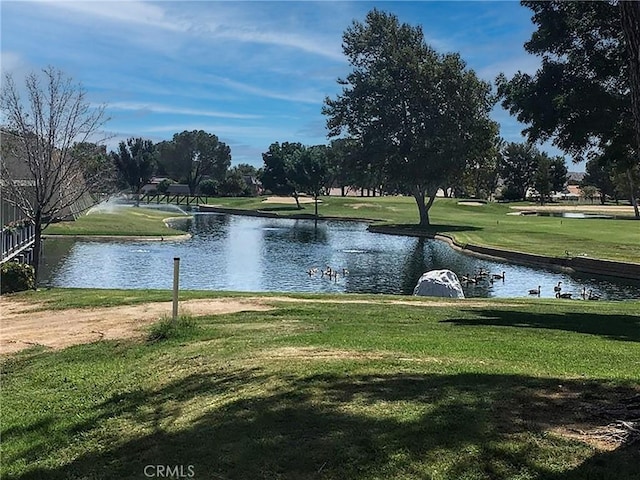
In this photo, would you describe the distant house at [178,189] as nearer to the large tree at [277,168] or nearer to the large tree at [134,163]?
the large tree at [134,163]

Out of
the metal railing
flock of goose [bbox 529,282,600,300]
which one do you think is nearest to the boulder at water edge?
flock of goose [bbox 529,282,600,300]

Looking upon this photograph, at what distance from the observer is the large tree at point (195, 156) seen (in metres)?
134

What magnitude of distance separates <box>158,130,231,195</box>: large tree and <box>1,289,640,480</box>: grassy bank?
4994 inches

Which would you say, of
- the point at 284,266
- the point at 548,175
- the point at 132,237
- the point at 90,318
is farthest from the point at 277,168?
the point at 90,318

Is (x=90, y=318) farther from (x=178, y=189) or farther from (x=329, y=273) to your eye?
(x=178, y=189)

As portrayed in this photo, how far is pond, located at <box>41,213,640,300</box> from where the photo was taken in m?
24.0

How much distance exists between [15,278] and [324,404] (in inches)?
538

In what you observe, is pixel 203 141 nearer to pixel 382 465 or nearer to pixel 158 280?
pixel 158 280

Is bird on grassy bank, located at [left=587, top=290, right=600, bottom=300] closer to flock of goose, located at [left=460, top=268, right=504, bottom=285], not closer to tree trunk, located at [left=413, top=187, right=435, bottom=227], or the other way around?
flock of goose, located at [left=460, top=268, right=504, bottom=285]

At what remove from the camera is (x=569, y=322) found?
11.5m

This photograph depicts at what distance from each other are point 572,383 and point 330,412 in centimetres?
240

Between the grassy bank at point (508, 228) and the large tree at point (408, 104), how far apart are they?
6.01 meters

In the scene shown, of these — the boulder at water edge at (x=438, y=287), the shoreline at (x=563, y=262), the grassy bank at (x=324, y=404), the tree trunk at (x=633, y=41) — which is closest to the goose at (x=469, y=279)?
the boulder at water edge at (x=438, y=287)

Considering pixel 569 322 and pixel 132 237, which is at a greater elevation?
pixel 569 322
